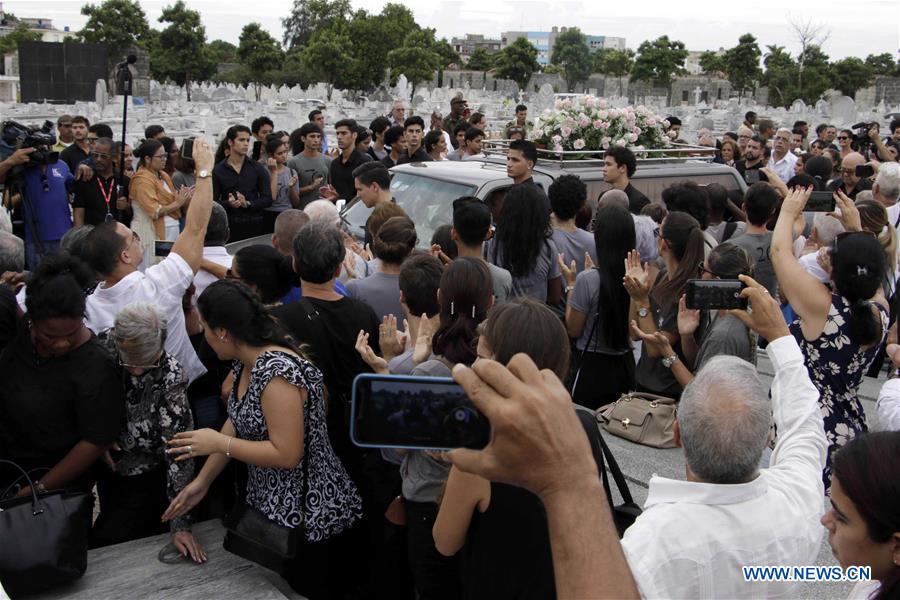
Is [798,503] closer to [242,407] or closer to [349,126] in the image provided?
[242,407]

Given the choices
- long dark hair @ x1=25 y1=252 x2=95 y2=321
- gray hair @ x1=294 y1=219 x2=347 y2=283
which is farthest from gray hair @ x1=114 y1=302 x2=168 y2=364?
gray hair @ x1=294 y1=219 x2=347 y2=283

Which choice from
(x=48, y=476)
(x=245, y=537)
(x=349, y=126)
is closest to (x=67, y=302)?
(x=48, y=476)

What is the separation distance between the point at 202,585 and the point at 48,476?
0.74 m

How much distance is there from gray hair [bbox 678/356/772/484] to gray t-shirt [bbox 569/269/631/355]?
2.41 metres

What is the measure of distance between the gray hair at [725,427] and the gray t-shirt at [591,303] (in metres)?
2.41

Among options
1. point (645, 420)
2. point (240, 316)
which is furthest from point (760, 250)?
point (240, 316)

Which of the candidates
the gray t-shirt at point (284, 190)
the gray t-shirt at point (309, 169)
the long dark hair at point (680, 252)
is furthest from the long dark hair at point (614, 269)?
the gray t-shirt at point (309, 169)

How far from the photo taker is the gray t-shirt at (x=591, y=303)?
14.8 feet

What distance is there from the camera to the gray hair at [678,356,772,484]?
1.98 m

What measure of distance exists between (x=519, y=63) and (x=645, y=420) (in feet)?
197

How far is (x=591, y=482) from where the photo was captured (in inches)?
52.3

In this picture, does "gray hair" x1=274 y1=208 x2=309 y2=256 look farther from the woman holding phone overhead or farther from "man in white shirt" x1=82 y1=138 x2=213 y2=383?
the woman holding phone overhead

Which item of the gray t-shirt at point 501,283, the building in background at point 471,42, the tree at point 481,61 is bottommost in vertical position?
the gray t-shirt at point 501,283

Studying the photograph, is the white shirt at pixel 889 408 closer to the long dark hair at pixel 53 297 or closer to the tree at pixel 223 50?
the long dark hair at pixel 53 297
